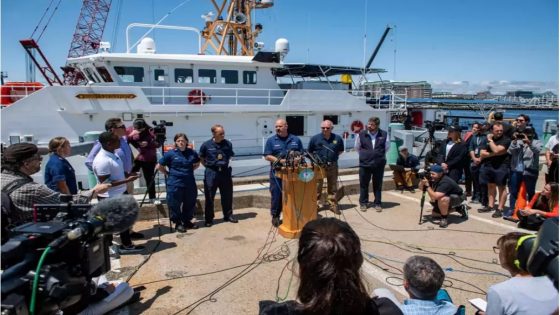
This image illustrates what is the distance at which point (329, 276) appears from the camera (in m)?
1.44

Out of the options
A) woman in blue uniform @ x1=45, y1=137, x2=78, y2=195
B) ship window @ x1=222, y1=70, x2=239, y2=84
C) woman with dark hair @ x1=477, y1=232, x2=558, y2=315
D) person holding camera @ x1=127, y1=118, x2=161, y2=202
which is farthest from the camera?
ship window @ x1=222, y1=70, x2=239, y2=84

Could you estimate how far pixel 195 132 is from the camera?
1159 cm

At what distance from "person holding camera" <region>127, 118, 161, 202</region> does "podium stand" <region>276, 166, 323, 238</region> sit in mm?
2248

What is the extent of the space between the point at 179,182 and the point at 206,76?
7.51 m

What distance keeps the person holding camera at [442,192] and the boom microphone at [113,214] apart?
16.0 ft

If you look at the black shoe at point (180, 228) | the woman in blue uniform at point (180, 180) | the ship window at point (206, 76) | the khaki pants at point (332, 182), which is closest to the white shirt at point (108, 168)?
the woman in blue uniform at point (180, 180)

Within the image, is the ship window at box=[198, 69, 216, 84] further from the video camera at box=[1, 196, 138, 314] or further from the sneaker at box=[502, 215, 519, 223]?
the video camera at box=[1, 196, 138, 314]

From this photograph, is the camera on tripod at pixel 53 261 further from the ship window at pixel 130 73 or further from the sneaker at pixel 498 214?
the ship window at pixel 130 73

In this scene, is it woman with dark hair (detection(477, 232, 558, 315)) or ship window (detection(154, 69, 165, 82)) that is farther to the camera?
ship window (detection(154, 69, 165, 82))

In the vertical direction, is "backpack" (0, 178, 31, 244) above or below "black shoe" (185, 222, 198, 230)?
above

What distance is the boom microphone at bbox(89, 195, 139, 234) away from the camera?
2.07m

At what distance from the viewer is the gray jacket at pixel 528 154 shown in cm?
575

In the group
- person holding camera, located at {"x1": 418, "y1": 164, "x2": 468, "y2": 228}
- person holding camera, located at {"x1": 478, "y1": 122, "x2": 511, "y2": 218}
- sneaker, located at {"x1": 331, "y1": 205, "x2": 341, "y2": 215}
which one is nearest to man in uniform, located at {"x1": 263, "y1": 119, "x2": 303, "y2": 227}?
sneaker, located at {"x1": 331, "y1": 205, "x2": 341, "y2": 215}

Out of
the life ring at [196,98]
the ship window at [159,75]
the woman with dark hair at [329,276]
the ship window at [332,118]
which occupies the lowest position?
the woman with dark hair at [329,276]
